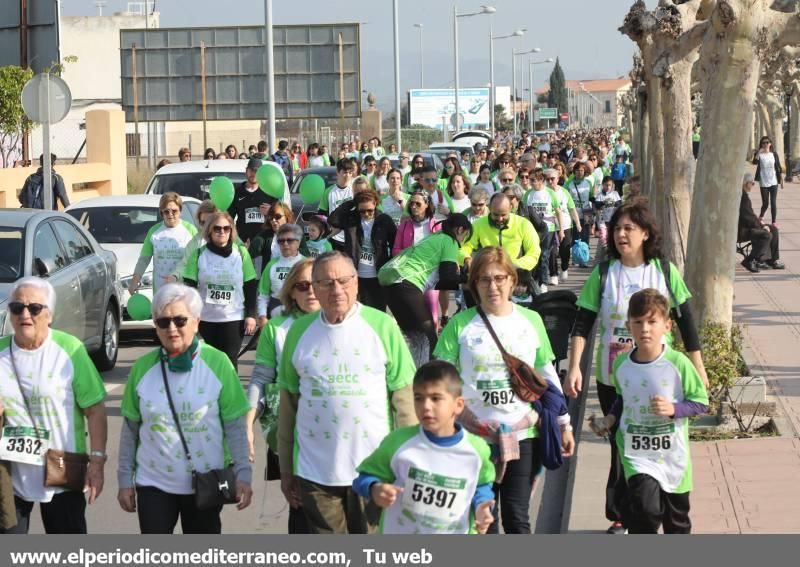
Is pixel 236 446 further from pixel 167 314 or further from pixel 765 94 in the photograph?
pixel 765 94

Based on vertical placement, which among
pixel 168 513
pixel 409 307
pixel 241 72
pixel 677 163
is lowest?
pixel 168 513

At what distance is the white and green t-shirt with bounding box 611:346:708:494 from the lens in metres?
6.93

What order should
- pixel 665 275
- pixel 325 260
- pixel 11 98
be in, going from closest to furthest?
pixel 325 260 → pixel 665 275 → pixel 11 98

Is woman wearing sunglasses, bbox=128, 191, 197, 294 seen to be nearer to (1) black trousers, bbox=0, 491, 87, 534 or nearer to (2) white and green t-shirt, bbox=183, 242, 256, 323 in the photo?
(2) white and green t-shirt, bbox=183, 242, 256, 323

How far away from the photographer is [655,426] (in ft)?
22.8

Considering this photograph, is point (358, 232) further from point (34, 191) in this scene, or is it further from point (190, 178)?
point (34, 191)

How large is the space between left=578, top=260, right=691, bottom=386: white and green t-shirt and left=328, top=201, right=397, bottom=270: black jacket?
17.0ft

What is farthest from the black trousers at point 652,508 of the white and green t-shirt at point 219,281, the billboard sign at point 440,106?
the billboard sign at point 440,106

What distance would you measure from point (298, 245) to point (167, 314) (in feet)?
14.0

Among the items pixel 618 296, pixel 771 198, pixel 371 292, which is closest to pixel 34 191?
pixel 371 292

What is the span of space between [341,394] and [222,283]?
4851mm

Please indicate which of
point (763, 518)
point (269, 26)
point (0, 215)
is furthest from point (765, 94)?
point (763, 518)

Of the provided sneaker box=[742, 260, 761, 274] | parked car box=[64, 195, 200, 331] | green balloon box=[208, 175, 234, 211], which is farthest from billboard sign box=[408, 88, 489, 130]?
green balloon box=[208, 175, 234, 211]
